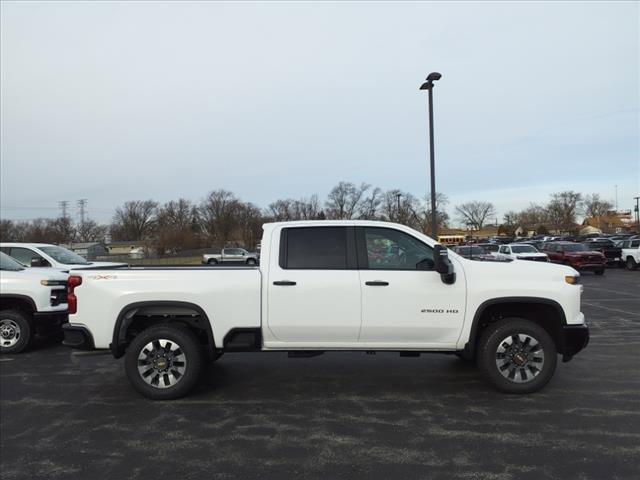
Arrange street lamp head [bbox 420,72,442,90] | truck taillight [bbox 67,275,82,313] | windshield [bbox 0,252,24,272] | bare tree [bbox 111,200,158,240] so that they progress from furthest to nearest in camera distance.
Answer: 1. bare tree [bbox 111,200,158,240]
2. street lamp head [bbox 420,72,442,90]
3. windshield [bbox 0,252,24,272]
4. truck taillight [bbox 67,275,82,313]

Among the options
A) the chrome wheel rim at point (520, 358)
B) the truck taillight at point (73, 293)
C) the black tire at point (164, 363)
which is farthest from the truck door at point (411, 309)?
→ the truck taillight at point (73, 293)

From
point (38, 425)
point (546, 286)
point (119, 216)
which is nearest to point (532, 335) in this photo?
point (546, 286)

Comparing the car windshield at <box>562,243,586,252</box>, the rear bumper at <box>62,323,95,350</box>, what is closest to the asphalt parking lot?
the rear bumper at <box>62,323,95,350</box>

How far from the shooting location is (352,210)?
80812 mm

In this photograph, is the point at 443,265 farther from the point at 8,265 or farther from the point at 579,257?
the point at 579,257

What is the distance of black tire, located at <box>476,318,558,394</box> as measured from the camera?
5105 millimetres

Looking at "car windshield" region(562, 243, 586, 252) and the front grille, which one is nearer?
the front grille

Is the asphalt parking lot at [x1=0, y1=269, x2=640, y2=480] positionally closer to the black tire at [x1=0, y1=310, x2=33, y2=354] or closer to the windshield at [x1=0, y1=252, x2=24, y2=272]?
the black tire at [x1=0, y1=310, x2=33, y2=354]

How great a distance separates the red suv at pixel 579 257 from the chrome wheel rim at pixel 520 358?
2096cm

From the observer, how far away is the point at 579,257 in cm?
2353

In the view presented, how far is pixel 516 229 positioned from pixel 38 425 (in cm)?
13630

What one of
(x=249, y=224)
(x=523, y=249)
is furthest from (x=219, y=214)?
(x=523, y=249)

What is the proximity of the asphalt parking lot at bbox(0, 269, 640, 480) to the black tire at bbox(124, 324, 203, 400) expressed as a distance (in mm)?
150

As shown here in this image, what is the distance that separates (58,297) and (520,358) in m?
7.29
